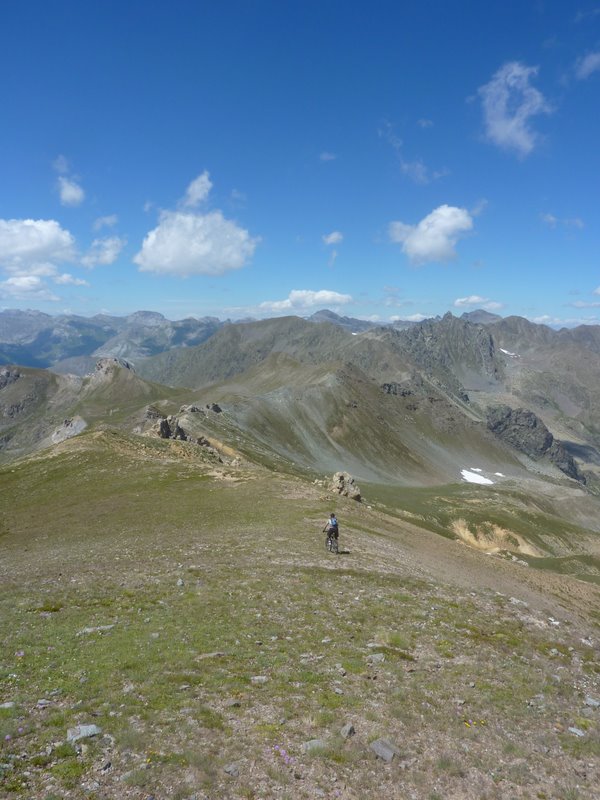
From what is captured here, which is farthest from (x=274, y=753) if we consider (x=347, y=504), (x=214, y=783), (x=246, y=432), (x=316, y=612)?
(x=246, y=432)

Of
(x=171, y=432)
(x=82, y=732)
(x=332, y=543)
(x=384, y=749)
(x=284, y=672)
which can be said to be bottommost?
(x=171, y=432)

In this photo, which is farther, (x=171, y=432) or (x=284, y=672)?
(x=171, y=432)

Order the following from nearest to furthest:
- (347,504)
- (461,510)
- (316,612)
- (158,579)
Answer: (316,612) → (158,579) → (347,504) → (461,510)

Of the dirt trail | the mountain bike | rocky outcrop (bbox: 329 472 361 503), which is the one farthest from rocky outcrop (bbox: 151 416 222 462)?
the mountain bike

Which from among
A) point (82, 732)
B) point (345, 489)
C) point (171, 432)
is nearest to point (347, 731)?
point (82, 732)

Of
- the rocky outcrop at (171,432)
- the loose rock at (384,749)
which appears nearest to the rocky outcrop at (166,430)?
the rocky outcrop at (171,432)

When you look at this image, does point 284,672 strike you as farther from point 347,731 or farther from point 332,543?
point 332,543

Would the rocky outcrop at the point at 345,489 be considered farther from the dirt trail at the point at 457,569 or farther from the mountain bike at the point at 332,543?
the mountain bike at the point at 332,543

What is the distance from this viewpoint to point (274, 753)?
12906 mm

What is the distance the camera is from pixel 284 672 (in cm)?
1739

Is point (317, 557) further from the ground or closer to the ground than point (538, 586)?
further from the ground

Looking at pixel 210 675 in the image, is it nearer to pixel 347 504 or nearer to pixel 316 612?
pixel 316 612

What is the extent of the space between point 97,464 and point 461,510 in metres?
111

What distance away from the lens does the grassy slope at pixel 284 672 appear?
1234cm
